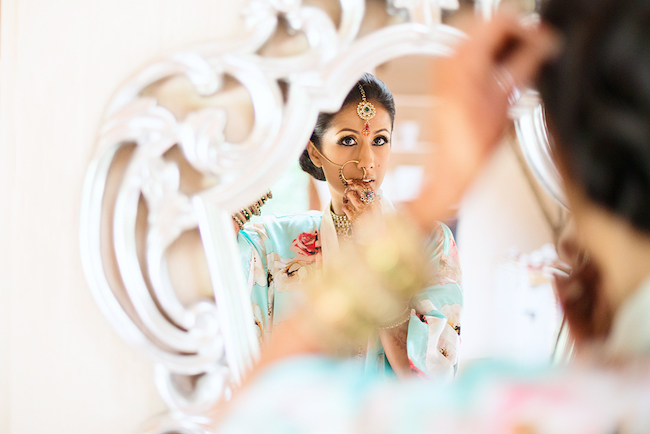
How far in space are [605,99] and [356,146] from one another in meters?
0.18

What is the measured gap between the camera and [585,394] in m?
0.28

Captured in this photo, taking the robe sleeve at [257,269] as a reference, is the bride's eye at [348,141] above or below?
above

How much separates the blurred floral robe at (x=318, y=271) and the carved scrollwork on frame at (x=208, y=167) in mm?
18

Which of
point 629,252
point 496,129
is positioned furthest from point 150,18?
point 629,252

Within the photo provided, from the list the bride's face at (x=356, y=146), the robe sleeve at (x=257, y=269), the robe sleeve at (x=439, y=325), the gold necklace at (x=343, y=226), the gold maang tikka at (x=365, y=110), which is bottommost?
the robe sleeve at (x=439, y=325)

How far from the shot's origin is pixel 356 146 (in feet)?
1.24

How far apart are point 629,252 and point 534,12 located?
0.22 metres

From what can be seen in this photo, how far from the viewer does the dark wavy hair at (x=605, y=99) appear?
26 centimetres

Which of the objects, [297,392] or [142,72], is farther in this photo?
[142,72]

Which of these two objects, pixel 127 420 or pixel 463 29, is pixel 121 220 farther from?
pixel 463 29

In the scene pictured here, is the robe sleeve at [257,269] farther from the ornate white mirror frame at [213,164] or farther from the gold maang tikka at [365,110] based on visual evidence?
the gold maang tikka at [365,110]

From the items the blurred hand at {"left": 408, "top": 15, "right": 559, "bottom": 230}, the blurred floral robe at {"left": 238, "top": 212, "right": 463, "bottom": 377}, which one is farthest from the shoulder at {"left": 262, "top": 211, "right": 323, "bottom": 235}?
the blurred hand at {"left": 408, "top": 15, "right": 559, "bottom": 230}

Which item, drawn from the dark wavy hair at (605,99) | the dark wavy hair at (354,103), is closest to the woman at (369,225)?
the dark wavy hair at (354,103)

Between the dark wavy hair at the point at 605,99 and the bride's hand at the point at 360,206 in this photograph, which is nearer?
the dark wavy hair at the point at 605,99
